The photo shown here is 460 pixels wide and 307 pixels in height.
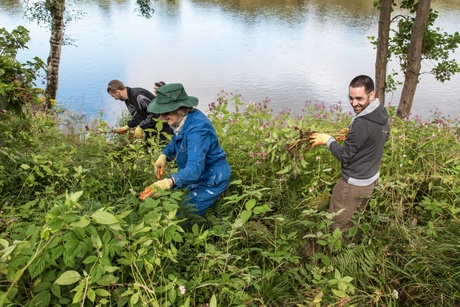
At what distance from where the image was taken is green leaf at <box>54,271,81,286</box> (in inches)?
66.7

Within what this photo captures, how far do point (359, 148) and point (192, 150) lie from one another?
4.04ft

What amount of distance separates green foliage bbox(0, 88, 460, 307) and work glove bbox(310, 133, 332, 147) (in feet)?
0.59

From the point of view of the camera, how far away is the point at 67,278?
1712mm

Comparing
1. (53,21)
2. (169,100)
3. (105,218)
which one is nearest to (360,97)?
(169,100)

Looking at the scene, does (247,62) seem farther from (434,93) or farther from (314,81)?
(434,93)

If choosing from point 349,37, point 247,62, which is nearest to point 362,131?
point 247,62

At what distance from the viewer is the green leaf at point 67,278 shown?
1.69 m

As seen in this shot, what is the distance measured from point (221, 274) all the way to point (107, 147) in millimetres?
2744

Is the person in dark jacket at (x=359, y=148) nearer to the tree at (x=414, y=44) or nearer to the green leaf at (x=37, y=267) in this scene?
the green leaf at (x=37, y=267)

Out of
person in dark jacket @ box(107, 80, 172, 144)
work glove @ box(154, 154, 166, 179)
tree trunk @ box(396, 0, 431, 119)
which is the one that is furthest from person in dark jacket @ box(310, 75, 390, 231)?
tree trunk @ box(396, 0, 431, 119)

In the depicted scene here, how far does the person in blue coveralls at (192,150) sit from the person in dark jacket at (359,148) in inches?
33.0

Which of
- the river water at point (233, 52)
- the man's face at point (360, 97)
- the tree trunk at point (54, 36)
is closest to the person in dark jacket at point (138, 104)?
the man's face at point (360, 97)

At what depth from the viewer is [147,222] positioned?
2100 mm

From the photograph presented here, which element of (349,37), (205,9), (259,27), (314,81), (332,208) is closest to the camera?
(332,208)
